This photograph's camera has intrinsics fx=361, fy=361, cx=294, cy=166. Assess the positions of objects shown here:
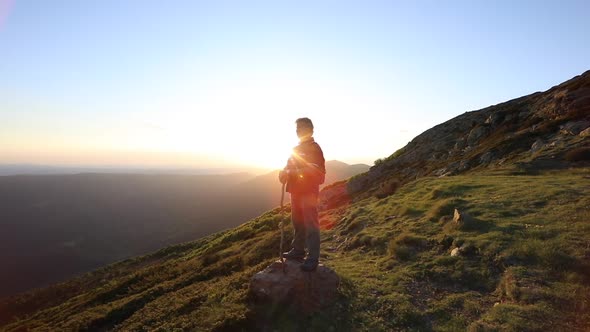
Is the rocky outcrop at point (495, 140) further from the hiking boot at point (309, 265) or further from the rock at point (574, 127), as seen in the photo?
the hiking boot at point (309, 265)

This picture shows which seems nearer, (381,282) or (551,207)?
(381,282)

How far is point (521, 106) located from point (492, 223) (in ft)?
120

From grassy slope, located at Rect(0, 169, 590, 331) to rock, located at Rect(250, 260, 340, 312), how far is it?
1.04 ft

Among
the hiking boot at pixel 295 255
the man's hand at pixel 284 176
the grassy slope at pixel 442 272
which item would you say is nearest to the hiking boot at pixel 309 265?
the hiking boot at pixel 295 255

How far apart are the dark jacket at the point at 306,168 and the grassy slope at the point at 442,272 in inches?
132

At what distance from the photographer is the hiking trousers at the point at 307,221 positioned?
9.95m

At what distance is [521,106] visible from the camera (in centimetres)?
4331

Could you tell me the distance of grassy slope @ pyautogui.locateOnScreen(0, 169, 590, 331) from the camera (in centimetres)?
911

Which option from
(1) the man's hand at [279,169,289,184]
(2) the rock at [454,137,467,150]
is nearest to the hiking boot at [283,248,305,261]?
(1) the man's hand at [279,169,289,184]

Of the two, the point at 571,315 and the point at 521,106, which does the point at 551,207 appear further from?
the point at 521,106

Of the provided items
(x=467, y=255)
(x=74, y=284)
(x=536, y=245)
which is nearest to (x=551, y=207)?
(x=536, y=245)

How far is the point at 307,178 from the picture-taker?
9820mm

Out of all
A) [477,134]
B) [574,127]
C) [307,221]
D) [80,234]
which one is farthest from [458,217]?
[80,234]

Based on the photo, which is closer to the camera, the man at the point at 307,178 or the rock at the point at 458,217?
the man at the point at 307,178
